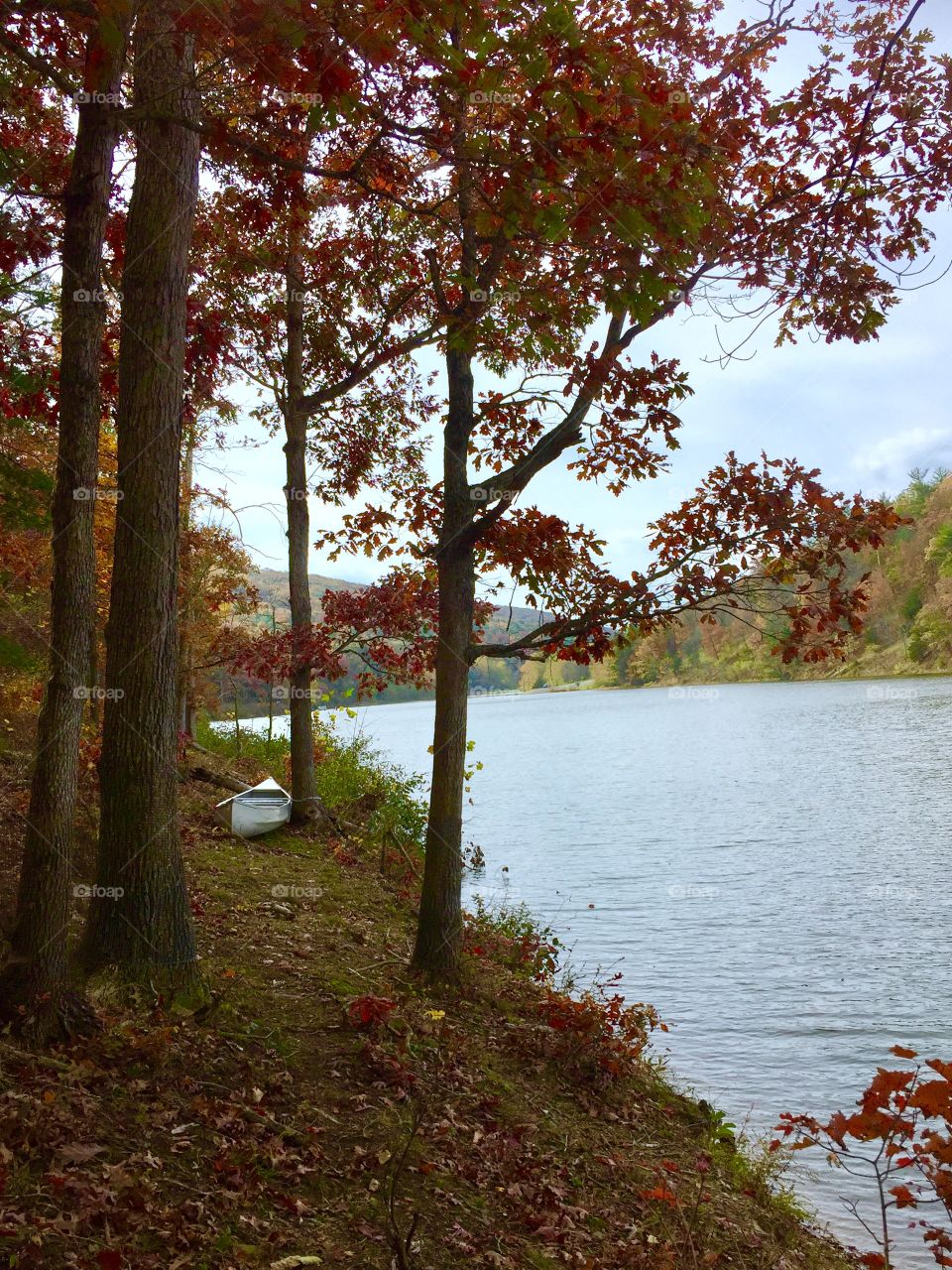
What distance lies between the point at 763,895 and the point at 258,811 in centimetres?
849

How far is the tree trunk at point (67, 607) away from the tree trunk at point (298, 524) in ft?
25.9

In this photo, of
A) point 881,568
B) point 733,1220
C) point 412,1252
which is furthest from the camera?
point 881,568

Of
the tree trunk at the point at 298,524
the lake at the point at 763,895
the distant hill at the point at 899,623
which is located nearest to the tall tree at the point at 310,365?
the tree trunk at the point at 298,524

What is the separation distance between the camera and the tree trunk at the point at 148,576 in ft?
17.2

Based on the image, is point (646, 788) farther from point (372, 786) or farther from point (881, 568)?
point (881, 568)

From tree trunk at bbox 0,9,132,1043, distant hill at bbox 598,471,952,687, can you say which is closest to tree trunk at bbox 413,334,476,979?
tree trunk at bbox 0,9,132,1043

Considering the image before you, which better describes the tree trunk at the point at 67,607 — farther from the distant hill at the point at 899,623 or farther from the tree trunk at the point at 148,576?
the distant hill at the point at 899,623

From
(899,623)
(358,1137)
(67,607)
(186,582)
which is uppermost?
(899,623)

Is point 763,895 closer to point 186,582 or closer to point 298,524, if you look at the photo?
point 298,524

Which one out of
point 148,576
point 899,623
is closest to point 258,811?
point 148,576

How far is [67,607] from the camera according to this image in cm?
479

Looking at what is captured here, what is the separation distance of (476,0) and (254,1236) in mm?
5038

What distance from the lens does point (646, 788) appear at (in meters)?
29.1

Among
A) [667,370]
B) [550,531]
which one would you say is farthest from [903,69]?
[550,531]
